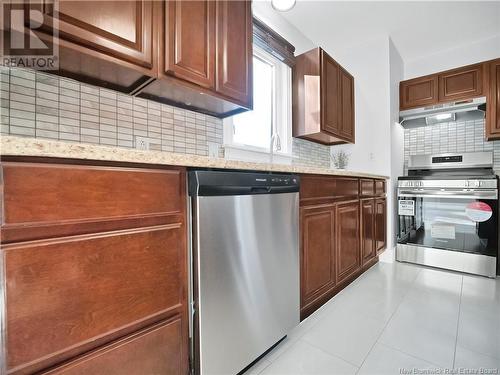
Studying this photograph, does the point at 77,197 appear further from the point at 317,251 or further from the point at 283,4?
the point at 283,4

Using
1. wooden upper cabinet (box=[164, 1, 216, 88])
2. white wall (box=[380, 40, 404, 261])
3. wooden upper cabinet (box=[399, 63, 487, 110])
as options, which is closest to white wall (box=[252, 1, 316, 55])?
wooden upper cabinet (box=[164, 1, 216, 88])

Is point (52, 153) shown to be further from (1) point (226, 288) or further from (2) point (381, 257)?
(2) point (381, 257)

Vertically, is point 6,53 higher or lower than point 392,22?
lower

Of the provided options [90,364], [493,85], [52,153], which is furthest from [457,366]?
[493,85]

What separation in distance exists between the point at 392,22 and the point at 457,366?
312 cm

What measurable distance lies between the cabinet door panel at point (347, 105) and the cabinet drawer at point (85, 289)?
2.47 metres

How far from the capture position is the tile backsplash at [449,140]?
291cm

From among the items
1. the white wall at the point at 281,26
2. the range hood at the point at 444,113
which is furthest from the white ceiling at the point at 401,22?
the range hood at the point at 444,113

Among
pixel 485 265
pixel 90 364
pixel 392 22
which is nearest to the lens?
pixel 90 364

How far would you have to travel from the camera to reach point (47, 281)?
595mm

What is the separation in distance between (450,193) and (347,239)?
1481 millimetres

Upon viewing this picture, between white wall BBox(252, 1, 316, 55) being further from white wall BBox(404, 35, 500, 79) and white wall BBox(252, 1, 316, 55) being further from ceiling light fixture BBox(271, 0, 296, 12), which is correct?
white wall BBox(404, 35, 500, 79)

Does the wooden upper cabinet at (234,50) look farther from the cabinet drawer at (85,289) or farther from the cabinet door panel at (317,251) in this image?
the cabinet drawer at (85,289)

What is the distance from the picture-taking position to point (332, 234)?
5.62 ft
